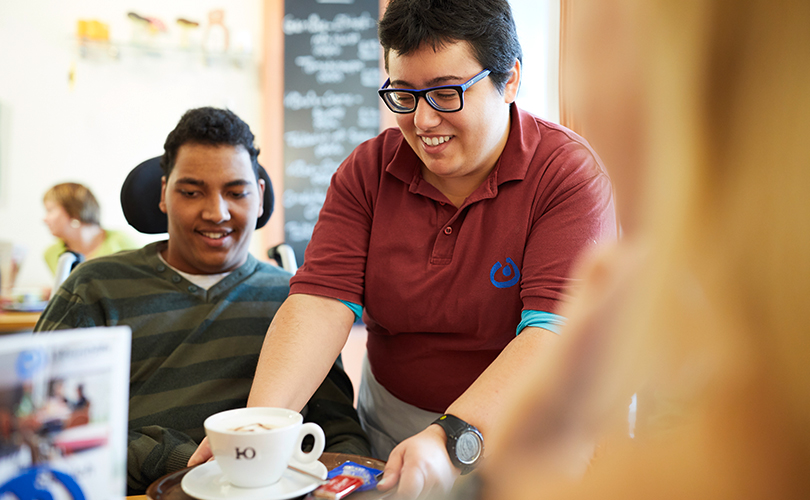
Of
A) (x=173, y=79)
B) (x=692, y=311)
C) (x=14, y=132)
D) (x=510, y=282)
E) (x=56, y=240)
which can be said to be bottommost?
(x=56, y=240)

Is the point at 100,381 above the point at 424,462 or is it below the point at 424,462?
above

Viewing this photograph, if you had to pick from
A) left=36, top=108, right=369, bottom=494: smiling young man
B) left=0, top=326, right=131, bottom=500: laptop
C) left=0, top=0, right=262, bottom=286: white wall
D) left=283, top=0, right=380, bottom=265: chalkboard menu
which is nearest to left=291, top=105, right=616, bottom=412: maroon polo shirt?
left=36, top=108, right=369, bottom=494: smiling young man

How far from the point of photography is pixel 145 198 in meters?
1.61

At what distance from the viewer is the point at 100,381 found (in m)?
0.46

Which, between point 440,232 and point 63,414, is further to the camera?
point 440,232

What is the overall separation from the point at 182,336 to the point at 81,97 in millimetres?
2793

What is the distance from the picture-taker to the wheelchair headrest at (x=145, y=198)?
1.60 meters

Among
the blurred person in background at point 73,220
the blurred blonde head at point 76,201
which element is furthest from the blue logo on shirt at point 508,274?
the blurred blonde head at point 76,201

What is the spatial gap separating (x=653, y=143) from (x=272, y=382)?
854 millimetres

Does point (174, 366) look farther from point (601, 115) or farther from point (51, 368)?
point (601, 115)

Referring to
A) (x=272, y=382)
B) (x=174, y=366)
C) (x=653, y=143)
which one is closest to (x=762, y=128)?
(x=653, y=143)

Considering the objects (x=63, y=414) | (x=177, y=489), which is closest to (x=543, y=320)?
(x=177, y=489)

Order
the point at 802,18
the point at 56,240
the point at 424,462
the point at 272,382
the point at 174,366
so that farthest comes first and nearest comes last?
the point at 56,240, the point at 174,366, the point at 272,382, the point at 424,462, the point at 802,18

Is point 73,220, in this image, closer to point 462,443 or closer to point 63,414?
point 462,443
